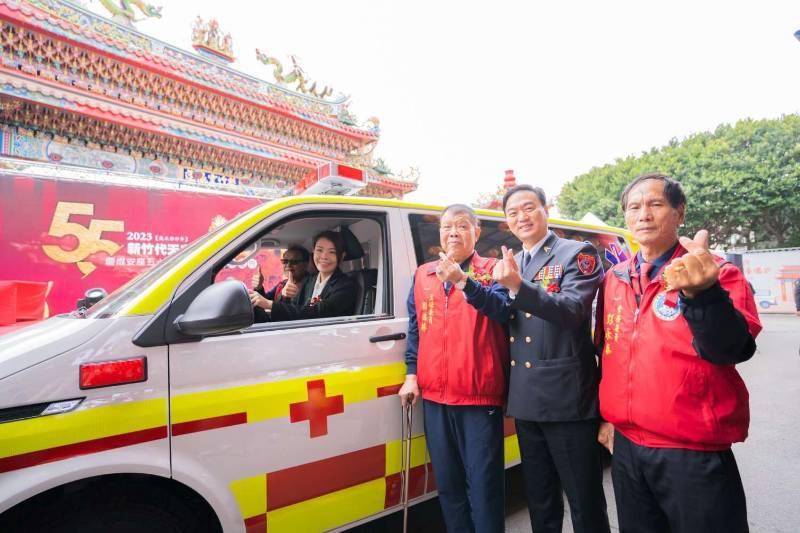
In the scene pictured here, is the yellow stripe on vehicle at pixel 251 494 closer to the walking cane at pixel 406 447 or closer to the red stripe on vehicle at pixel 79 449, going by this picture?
the red stripe on vehicle at pixel 79 449

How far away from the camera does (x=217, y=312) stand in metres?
1.46

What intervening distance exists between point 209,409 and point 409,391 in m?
0.89

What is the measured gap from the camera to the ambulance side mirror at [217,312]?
1463 mm

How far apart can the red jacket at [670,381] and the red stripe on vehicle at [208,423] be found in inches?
55.8

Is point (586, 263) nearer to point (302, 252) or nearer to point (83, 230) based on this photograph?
point (302, 252)

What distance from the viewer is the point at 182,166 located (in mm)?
9836

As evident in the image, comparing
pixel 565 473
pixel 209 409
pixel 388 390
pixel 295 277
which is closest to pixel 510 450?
pixel 565 473

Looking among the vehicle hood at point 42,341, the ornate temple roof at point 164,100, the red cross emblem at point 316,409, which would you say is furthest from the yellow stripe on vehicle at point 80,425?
the ornate temple roof at point 164,100

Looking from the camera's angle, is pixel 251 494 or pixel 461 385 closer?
pixel 251 494

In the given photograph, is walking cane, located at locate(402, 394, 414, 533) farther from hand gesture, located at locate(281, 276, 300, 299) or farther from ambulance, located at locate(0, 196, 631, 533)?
hand gesture, located at locate(281, 276, 300, 299)

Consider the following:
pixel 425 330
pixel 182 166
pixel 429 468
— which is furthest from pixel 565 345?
pixel 182 166

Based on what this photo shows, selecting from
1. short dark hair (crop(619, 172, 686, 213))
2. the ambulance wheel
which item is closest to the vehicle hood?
the ambulance wheel

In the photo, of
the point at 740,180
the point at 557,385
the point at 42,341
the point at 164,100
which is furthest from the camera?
the point at 740,180

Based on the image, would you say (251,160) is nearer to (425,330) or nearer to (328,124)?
(328,124)
